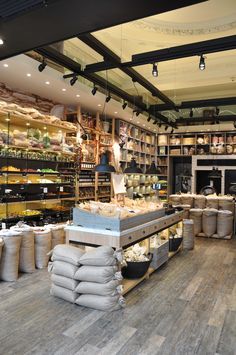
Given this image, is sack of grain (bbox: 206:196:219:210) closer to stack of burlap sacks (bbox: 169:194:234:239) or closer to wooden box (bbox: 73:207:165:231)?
stack of burlap sacks (bbox: 169:194:234:239)

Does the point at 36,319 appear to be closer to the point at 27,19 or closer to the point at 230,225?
the point at 27,19

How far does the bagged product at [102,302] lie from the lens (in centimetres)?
329

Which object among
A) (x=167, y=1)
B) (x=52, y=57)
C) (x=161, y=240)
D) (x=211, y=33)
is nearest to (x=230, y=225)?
(x=161, y=240)

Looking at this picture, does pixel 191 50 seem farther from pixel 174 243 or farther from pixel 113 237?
pixel 174 243

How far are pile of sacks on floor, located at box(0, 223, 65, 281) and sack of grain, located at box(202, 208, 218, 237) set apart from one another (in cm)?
399

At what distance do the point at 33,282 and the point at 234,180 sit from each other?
8405mm

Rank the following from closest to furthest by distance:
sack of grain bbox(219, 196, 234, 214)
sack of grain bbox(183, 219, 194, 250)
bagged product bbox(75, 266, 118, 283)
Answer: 1. bagged product bbox(75, 266, 118, 283)
2. sack of grain bbox(183, 219, 194, 250)
3. sack of grain bbox(219, 196, 234, 214)

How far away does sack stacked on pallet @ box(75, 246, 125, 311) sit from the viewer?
329 cm

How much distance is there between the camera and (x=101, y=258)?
3.33m

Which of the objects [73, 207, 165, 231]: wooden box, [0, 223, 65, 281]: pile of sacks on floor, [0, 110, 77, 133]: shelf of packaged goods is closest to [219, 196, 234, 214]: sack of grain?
[73, 207, 165, 231]: wooden box

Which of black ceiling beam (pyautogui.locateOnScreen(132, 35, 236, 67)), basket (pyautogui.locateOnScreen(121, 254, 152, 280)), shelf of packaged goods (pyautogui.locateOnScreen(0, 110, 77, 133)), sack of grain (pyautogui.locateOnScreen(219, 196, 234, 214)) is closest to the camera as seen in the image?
basket (pyautogui.locateOnScreen(121, 254, 152, 280))

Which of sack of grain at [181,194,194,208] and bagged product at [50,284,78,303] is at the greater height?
sack of grain at [181,194,194,208]

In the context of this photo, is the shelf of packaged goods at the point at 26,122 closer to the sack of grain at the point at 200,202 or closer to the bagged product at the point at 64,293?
the bagged product at the point at 64,293

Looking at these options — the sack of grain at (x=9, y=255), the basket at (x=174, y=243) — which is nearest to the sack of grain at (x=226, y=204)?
the basket at (x=174, y=243)
